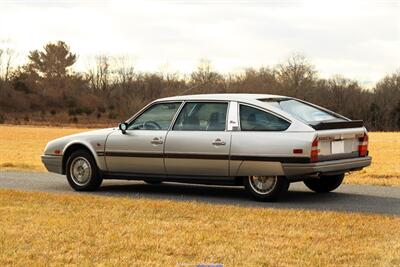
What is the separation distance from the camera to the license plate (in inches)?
342

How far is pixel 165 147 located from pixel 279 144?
179 centimetres

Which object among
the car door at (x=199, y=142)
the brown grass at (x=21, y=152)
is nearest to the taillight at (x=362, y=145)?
the car door at (x=199, y=142)

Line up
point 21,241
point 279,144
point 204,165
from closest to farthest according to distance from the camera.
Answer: point 21,241 → point 279,144 → point 204,165

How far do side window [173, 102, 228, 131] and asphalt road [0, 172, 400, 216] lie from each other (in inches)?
39.5

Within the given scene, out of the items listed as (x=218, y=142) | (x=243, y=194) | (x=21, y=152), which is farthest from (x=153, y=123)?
(x=21, y=152)

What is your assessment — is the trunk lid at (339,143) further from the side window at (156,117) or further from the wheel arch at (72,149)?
the wheel arch at (72,149)

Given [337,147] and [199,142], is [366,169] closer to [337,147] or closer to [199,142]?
[337,147]

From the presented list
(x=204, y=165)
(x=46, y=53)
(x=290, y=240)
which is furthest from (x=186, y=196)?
(x=46, y=53)

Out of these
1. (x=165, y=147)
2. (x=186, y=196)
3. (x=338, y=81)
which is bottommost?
(x=186, y=196)

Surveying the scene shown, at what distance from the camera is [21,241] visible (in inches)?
228

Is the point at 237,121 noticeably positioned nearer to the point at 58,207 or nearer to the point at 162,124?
the point at 162,124

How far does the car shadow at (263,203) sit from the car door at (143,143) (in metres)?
0.42

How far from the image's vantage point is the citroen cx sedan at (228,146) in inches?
333

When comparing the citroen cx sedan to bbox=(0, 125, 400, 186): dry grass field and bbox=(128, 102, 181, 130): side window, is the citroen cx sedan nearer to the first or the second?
bbox=(128, 102, 181, 130): side window
